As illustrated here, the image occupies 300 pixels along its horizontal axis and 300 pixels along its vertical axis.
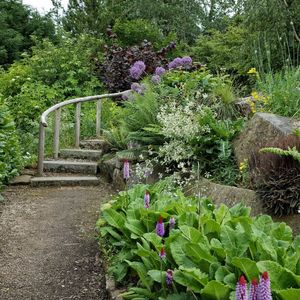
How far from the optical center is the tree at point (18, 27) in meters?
22.3

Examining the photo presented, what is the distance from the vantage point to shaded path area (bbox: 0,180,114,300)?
13.6 feet

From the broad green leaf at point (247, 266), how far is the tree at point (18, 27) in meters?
20.8

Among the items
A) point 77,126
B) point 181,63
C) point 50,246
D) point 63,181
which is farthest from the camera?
point 77,126

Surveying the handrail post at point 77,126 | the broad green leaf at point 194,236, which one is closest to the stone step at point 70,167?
the handrail post at point 77,126

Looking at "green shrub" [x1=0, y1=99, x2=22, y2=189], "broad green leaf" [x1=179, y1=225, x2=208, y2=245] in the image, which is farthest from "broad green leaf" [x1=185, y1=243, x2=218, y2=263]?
"green shrub" [x1=0, y1=99, x2=22, y2=189]

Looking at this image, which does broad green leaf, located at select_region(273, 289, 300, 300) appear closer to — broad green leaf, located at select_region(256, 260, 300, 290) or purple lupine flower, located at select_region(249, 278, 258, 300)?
broad green leaf, located at select_region(256, 260, 300, 290)

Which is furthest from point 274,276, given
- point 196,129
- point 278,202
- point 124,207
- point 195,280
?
point 196,129

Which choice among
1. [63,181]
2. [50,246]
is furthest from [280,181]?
[63,181]

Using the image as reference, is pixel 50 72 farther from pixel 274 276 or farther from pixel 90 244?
pixel 274 276

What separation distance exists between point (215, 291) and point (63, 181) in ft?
19.0

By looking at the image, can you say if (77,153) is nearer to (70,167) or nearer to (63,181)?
(70,167)

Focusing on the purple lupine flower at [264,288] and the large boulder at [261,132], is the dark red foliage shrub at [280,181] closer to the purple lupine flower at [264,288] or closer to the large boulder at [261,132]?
the large boulder at [261,132]

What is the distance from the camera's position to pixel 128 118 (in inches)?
291

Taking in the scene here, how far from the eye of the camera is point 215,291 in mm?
2570
